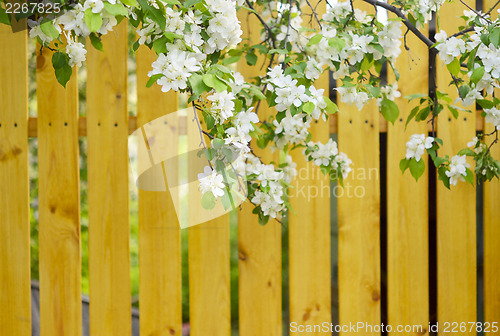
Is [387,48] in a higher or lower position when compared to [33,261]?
higher

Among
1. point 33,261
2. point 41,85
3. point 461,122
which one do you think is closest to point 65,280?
point 41,85

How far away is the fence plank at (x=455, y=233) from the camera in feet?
5.65

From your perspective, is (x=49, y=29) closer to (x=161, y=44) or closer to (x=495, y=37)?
(x=161, y=44)

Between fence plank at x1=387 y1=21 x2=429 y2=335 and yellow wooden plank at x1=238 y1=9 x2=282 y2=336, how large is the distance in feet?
1.40

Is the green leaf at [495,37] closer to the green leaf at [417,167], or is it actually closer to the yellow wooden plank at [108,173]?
the green leaf at [417,167]

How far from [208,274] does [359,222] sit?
0.59m

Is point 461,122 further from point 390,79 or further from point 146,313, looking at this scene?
point 146,313

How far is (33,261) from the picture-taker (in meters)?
2.53

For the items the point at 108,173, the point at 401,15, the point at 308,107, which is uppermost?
the point at 401,15

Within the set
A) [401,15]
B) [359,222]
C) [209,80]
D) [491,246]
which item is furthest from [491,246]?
[209,80]

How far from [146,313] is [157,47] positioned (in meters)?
1.08

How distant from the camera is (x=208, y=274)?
1.69 metres

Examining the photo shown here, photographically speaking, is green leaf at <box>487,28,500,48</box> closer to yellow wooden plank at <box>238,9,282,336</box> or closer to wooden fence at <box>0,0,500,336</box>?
wooden fence at <box>0,0,500,336</box>

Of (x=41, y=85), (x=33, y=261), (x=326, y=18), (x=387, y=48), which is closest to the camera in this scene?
(x=387, y=48)
